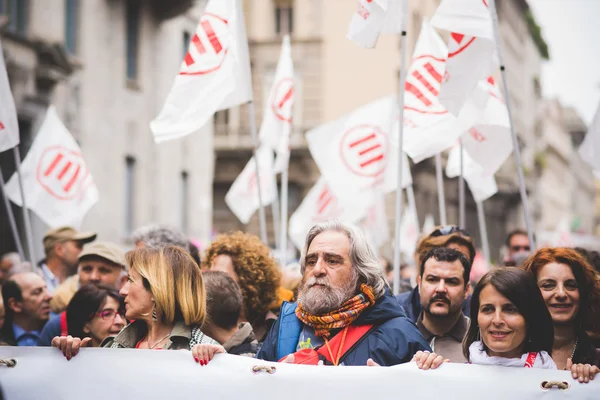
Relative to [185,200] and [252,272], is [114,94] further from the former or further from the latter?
[252,272]

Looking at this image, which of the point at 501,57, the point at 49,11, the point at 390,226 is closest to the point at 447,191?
the point at 390,226

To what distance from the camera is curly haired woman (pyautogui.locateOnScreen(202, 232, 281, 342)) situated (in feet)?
17.4

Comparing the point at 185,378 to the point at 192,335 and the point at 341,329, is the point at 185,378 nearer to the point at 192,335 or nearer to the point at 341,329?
the point at 192,335

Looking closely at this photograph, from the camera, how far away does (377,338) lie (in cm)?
382

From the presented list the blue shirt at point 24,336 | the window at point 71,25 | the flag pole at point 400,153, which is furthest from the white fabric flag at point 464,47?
the window at point 71,25

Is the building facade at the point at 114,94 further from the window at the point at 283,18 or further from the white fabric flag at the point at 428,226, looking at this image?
the window at the point at 283,18

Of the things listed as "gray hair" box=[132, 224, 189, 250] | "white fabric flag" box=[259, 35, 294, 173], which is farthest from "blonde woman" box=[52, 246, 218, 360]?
"white fabric flag" box=[259, 35, 294, 173]

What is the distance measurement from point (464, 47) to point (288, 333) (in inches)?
110

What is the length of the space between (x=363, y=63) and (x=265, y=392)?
2974 cm

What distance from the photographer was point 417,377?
362cm

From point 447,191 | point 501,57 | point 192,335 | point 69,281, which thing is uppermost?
point 501,57

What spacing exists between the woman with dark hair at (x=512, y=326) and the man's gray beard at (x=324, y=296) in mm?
438

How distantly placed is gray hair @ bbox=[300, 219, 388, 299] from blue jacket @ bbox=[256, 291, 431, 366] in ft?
0.23

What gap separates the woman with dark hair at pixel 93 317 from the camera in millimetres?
5109
